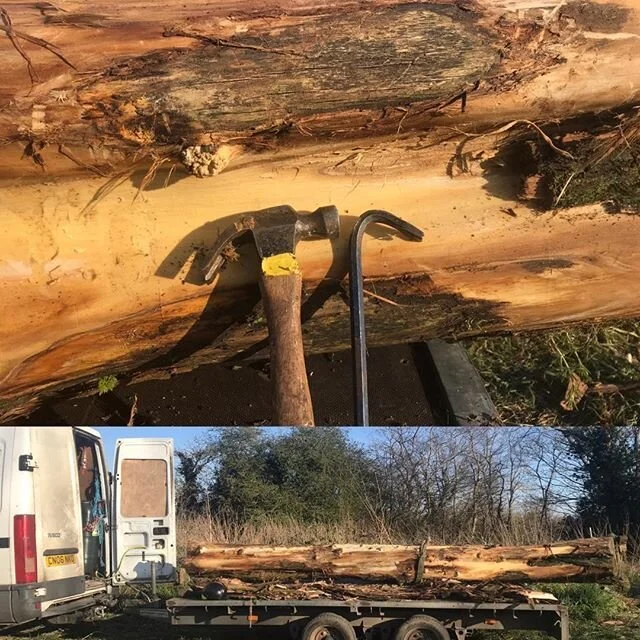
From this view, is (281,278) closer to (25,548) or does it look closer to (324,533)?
(324,533)

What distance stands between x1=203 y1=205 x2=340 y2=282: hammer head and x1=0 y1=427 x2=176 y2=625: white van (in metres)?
0.82

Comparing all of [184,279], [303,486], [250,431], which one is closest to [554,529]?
[303,486]

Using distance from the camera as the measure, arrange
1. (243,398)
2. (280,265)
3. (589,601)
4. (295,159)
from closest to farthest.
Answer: (589,601) → (280,265) → (295,159) → (243,398)

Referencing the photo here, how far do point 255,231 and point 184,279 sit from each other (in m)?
0.40

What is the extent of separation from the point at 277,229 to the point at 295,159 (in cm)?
35

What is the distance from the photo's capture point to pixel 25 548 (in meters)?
2.75

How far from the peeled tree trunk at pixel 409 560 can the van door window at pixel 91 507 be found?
0.34 metres

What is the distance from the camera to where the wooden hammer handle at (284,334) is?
2.97m

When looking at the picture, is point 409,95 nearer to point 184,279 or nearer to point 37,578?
point 184,279

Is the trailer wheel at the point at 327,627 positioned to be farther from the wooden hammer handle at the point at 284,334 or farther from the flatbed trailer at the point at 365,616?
the wooden hammer handle at the point at 284,334

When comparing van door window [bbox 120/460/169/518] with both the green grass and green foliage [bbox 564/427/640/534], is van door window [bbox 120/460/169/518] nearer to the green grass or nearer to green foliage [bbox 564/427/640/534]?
green foliage [bbox 564/427/640/534]

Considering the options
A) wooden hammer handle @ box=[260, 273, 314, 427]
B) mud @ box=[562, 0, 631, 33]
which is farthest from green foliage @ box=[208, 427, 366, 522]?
mud @ box=[562, 0, 631, 33]

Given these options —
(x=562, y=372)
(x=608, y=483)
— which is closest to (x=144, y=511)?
(x=608, y=483)

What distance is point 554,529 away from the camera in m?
2.79
